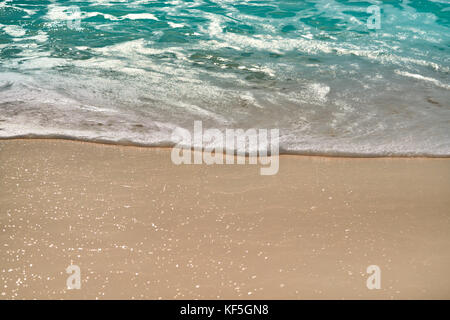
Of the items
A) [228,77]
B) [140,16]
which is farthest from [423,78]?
[140,16]

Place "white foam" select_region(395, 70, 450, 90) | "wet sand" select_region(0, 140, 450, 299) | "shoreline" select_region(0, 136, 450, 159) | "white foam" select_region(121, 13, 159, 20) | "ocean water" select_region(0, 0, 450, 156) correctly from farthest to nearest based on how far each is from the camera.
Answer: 1. "white foam" select_region(121, 13, 159, 20)
2. "white foam" select_region(395, 70, 450, 90)
3. "ocean water" select_region(0, 0, 450, 156)
4. "shoreline" select_region(0, 136, 450, 159)
5. "wet sand" select_region(0, 140, 450, 299)

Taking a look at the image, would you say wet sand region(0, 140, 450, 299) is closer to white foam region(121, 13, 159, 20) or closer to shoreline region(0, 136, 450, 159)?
shoreline region(0, 136, 450, 159)

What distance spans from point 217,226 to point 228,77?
2981mm

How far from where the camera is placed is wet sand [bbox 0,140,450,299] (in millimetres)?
2047

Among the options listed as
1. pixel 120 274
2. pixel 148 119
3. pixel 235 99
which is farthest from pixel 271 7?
pixel 120 274

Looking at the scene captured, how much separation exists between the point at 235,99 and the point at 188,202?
2.01 metres

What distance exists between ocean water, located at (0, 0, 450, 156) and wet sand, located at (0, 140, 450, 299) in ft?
1.46

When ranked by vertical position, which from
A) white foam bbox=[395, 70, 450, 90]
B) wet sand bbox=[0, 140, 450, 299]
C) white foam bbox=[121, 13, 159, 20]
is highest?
white foam bbox=[121, 13, 159, 20]

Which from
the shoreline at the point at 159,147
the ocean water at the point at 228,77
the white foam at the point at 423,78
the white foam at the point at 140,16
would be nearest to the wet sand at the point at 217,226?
the shoreline at the point at 159,147

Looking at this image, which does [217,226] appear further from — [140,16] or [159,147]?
[140,16]

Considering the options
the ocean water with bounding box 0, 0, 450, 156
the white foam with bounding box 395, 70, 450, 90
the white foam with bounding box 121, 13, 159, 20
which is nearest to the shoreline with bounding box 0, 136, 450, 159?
the ocean water with bounding box 0, 0, 450, 156

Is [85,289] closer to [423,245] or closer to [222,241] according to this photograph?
[222,241]

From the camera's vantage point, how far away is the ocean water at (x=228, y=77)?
12.1 feet

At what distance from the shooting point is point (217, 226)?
2.44 m
